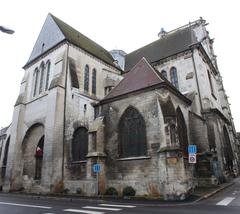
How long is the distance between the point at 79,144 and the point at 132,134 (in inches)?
197

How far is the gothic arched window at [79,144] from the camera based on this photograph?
15360mm

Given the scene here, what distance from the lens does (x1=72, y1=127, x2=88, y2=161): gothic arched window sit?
1536cm

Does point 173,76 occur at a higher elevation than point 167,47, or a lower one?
lower

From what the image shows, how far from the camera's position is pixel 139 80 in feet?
45.5

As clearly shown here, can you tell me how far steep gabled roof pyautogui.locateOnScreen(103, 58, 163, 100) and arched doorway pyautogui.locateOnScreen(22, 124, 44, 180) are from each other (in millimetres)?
8438

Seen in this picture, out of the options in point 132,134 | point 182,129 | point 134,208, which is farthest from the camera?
point 182,129

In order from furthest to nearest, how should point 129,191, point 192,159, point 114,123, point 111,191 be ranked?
point 114,123 < point 111,191 < point 129,191 < point 192,159

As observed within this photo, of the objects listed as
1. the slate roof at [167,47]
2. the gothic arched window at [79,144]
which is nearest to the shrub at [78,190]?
the gothic arched window at [79,144]

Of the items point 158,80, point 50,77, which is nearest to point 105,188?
point 158,80

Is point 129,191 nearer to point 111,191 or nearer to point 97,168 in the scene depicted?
point 111,191

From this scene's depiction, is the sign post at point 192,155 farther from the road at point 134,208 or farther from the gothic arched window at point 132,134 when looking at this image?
the gothic arched window at point 132,134

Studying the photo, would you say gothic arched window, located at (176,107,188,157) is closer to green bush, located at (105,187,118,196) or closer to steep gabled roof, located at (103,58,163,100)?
steep gabled roof, located at (103,58,163,100)

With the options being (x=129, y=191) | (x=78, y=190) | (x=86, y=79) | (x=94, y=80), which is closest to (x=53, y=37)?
(x=86, y=79)

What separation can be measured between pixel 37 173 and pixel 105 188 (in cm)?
836
